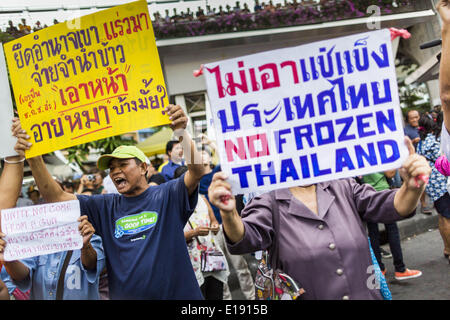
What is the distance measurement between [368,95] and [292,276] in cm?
94

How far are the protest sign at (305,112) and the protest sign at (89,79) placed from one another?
0.54 metres

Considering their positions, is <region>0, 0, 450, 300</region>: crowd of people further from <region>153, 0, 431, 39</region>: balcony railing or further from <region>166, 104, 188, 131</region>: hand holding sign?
<region>153, 0, 431, 39</region>: balcony railing

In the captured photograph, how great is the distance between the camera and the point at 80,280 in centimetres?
256

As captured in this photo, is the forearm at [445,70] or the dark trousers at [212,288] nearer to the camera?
the forearm at [445,70]

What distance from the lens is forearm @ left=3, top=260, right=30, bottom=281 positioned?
95.8 inches

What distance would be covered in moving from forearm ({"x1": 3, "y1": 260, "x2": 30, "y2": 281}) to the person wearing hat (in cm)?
43

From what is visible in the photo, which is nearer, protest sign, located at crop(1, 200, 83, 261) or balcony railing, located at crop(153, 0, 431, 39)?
protest sign, located at crop(1, 200, 83, 261)

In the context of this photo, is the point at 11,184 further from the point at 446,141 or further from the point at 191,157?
the point at 446,141

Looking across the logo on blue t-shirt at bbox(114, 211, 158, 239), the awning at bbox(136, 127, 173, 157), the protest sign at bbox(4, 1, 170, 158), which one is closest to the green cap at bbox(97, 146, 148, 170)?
the protest sign at bbox(4, 1, 170, 158)

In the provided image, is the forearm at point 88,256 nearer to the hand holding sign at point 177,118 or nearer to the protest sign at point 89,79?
the protest sign at point 89,79

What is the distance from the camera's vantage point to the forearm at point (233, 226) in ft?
5.94

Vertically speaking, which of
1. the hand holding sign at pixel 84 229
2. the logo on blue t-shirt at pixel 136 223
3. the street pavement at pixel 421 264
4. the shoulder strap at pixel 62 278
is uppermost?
the hand holding sign at pixel 84 229

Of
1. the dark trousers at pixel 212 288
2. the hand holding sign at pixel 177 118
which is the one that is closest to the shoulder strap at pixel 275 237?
the hand holding sign at pixel 177 118
